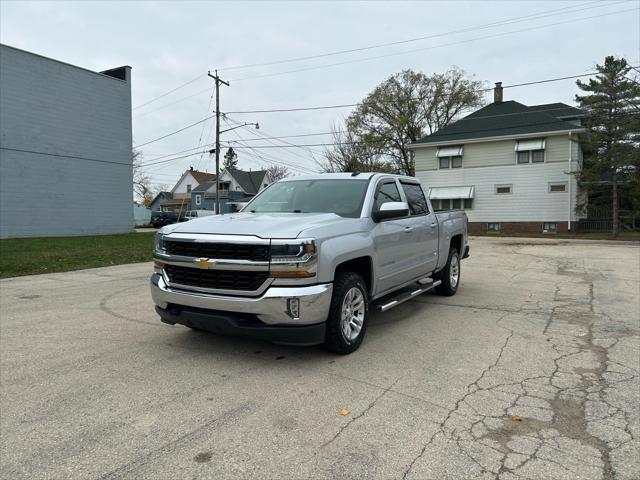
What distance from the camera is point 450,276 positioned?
792 cm

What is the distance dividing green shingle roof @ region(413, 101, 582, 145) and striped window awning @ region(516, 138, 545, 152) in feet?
1.92

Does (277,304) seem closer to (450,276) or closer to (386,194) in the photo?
(386,194)

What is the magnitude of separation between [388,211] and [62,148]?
23.6 m

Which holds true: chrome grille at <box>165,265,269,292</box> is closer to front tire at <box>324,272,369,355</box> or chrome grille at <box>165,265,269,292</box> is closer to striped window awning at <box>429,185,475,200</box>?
front tire at <box>324,272,369,355</box>

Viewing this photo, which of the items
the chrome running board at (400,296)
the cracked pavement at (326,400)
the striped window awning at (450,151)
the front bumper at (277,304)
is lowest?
the cracked pavement at (326,400)

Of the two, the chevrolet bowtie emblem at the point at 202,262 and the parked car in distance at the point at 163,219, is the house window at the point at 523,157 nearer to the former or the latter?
the parked car in distance at the point at 163,219

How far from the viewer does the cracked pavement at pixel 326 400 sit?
2.74 meters

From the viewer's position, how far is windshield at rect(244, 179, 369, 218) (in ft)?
17.7

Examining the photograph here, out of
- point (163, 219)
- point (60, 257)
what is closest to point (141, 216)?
point (163, 219)

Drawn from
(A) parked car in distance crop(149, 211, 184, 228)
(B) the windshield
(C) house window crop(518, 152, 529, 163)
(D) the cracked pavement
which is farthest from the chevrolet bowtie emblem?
(A) parked car in distance crop(149, 211, 184, 228)

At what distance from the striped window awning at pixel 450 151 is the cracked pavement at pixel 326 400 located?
90.9 feet

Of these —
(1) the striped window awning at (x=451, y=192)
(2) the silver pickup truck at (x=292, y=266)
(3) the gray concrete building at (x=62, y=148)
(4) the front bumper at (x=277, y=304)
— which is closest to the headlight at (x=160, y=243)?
(2) the silver pickup truck at (x=292, y=266)

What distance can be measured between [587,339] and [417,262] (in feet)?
7.32

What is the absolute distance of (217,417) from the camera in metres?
3.28
